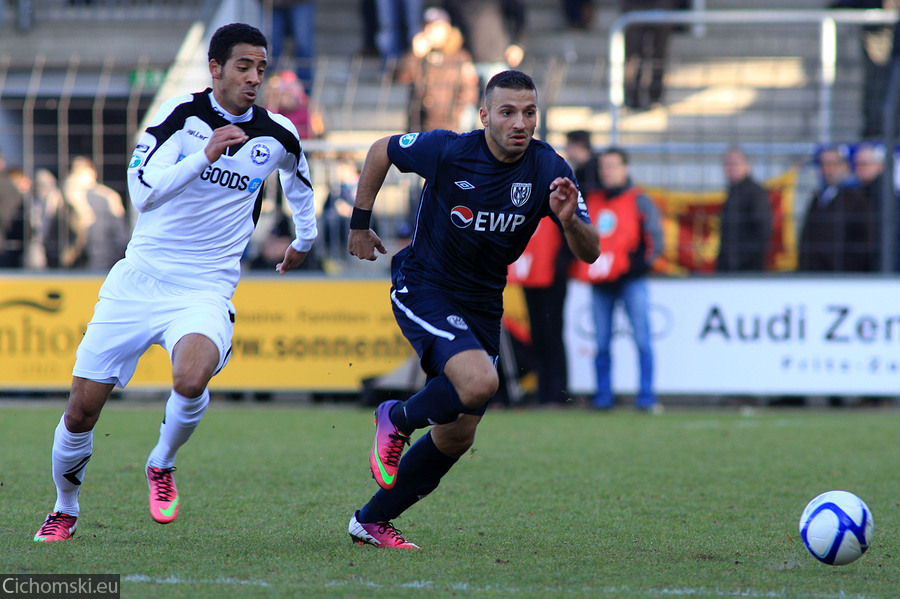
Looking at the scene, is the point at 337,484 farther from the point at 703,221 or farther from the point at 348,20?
the point at 348,20

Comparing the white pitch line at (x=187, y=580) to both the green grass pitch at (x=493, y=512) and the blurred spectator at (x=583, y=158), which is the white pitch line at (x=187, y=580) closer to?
the green grass pitch at (x=493, y=512)

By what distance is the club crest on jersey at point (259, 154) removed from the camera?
531cm

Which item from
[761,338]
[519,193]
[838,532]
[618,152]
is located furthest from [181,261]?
[761,338]

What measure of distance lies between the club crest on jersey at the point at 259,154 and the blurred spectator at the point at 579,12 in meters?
12.5

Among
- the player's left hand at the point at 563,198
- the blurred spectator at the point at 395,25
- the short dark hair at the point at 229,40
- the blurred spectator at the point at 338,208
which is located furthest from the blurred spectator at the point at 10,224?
the player's left hand at the point at 563,198

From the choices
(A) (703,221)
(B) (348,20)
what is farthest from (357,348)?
(B) (348,20)

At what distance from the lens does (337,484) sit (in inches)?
265

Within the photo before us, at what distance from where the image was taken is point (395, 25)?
15.5 meters

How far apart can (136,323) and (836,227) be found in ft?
28.3

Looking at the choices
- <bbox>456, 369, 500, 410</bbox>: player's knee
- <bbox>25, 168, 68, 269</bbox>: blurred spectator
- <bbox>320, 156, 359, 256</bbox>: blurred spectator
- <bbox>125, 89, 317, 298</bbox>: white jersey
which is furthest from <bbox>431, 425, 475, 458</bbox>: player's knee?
<bbox>25, 168, 68, 269</bbox>: blurred spectator

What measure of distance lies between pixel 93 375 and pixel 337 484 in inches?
82.1

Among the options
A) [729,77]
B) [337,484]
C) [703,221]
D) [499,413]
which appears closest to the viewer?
[337,484]

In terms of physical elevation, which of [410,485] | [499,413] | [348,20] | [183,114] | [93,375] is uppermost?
[348,20]

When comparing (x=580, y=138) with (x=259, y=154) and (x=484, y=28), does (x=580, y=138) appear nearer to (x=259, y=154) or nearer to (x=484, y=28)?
(x=484, y=28)
